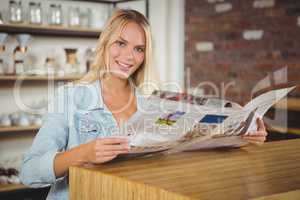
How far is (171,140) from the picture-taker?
1.19 metres

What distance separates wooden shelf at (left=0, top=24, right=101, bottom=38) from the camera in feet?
14.0

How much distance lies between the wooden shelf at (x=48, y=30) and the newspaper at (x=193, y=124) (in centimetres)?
320

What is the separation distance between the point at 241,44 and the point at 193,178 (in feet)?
12.0

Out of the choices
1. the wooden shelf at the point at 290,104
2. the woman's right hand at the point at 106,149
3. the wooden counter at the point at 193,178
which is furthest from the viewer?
the wooden shelf at the point at 290,104

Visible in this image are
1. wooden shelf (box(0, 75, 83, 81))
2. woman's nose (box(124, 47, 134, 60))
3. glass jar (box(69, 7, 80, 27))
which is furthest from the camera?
glass jar (box(69, 7, 80, 27))

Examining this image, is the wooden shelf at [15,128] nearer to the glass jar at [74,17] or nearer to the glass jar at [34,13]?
the glass jar at [34,13]

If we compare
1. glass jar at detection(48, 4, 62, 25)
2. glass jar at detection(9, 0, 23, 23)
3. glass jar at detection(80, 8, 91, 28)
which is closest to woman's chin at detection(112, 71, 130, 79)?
glass jar at detection(9, 0, 23, 23)

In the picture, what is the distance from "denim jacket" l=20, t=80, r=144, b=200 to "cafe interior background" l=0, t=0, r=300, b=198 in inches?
90.0

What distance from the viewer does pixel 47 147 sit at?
5.00ft

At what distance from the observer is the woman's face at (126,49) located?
184 centimetres

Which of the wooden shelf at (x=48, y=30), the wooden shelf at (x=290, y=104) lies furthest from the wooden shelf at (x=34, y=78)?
the wooden shelf at (x=290, y=104)

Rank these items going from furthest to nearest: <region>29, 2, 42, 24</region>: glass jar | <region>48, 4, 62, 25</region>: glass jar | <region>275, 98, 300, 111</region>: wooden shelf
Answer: <region>48, 4, 62, 25</region>: glass jar, <region>29, 2, 42, 24</region>: glass jar, <region>275, 98, 300, 111</region>: wooden shelf

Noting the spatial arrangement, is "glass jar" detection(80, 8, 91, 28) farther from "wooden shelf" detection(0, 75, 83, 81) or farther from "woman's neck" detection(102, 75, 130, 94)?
"woman's neck" detection(102, 75, 130, 94)

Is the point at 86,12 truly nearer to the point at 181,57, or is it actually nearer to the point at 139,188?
the point at 181,57
